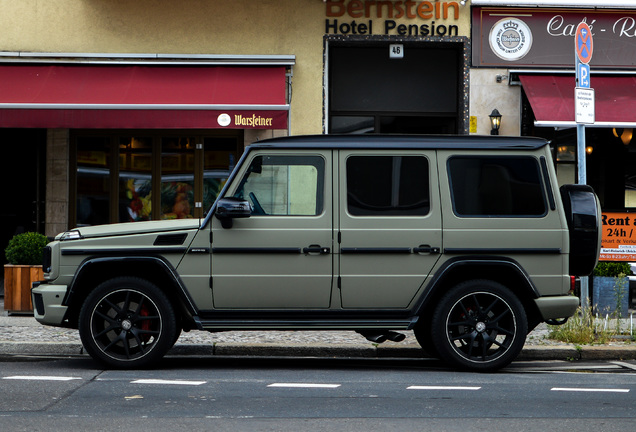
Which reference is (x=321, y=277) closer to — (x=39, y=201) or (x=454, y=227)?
(x=454, y=227)

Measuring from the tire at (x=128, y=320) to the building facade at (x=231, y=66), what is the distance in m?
6.61

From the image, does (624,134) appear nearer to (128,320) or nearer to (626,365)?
(626,365)

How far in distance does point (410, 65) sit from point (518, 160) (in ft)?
24.3

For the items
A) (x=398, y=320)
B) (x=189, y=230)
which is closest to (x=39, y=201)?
(x=189, y=230)

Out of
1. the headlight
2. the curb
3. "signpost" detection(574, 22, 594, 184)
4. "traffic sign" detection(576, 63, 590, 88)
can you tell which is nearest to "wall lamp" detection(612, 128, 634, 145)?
"signpost" detection(574, 22, 594, 184)

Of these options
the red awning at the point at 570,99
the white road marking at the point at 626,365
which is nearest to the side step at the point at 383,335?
the white road marking at the point at 626,365

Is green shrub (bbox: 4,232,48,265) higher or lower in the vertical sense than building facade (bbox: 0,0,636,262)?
lower

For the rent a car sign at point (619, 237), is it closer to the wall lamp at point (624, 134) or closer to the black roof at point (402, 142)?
the wall lamp at point (624, 134)

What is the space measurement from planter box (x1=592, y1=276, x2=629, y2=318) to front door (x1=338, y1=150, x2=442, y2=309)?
4.92 metres

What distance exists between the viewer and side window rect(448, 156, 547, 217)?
8008mm

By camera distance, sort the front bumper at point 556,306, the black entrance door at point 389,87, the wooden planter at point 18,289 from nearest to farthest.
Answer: the front bumper at point 556,306 < the wooden planter at point 18,289 < the black entrance door at point 389,87

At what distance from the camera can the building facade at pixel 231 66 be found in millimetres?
14297

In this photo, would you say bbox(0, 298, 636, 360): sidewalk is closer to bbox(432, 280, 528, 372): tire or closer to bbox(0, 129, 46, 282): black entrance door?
bbox(432, 280, 528, 372): tire

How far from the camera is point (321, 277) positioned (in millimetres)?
7910
